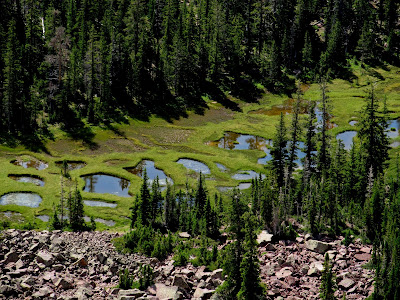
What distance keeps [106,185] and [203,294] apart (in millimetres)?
46719

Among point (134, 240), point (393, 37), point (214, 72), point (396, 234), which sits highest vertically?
point (393, 37)

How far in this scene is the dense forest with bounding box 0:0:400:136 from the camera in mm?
103125

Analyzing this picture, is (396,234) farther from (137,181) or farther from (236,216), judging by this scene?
(137,181)

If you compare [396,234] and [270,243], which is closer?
[396,234]

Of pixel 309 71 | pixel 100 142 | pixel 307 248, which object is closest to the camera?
pixel 307 248

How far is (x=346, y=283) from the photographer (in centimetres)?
2950

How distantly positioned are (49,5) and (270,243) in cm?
12080

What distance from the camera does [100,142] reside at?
303 feet

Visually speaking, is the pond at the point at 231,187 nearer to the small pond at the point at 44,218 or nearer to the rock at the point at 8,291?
the small pond at the point at 44,218

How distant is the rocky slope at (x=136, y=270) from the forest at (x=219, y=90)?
1.53 m

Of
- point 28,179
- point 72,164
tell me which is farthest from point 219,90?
point 28,179

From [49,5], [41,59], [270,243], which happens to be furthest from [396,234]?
[49,5]

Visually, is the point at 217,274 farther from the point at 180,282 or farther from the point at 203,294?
the point at 180,282

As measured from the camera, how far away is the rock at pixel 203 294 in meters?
29.4
